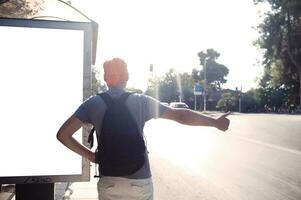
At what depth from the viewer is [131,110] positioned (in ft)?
10.8

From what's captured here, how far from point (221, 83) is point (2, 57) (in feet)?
461

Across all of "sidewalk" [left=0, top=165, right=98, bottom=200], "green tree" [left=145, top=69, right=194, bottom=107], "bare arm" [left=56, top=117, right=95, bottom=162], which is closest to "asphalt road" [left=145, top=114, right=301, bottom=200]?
"sidewalk" [left=0, top=165, right=98, bottom=200]

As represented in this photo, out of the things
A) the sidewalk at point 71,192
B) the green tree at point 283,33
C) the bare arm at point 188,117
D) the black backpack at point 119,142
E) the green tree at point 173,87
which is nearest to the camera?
the black backpack at point 119,142

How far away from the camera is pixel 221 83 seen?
467 feet

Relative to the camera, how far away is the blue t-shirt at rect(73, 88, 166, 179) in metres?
3.29

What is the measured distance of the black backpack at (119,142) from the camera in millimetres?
3248

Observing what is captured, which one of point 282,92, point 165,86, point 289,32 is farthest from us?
point 165,86

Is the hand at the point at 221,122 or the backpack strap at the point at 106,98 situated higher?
the backpack strap at the point at 106,98

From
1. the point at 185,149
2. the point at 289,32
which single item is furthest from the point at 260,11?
the point at 185,149

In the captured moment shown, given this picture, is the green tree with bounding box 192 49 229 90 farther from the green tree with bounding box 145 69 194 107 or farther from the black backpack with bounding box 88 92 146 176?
the black backpack with bounding box 88 92 146 176

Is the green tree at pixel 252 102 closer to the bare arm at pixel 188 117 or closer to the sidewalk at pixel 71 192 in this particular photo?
the sidewalk at pixel 71 192

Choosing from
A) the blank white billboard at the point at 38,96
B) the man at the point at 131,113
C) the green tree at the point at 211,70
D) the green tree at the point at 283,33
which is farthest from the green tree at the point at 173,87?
the man at the point at 131,113

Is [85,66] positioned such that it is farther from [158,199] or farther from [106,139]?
[158,199]

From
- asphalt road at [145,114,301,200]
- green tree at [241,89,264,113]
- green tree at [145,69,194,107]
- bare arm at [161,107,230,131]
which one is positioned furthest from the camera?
green tree at [145,69,194,107]
